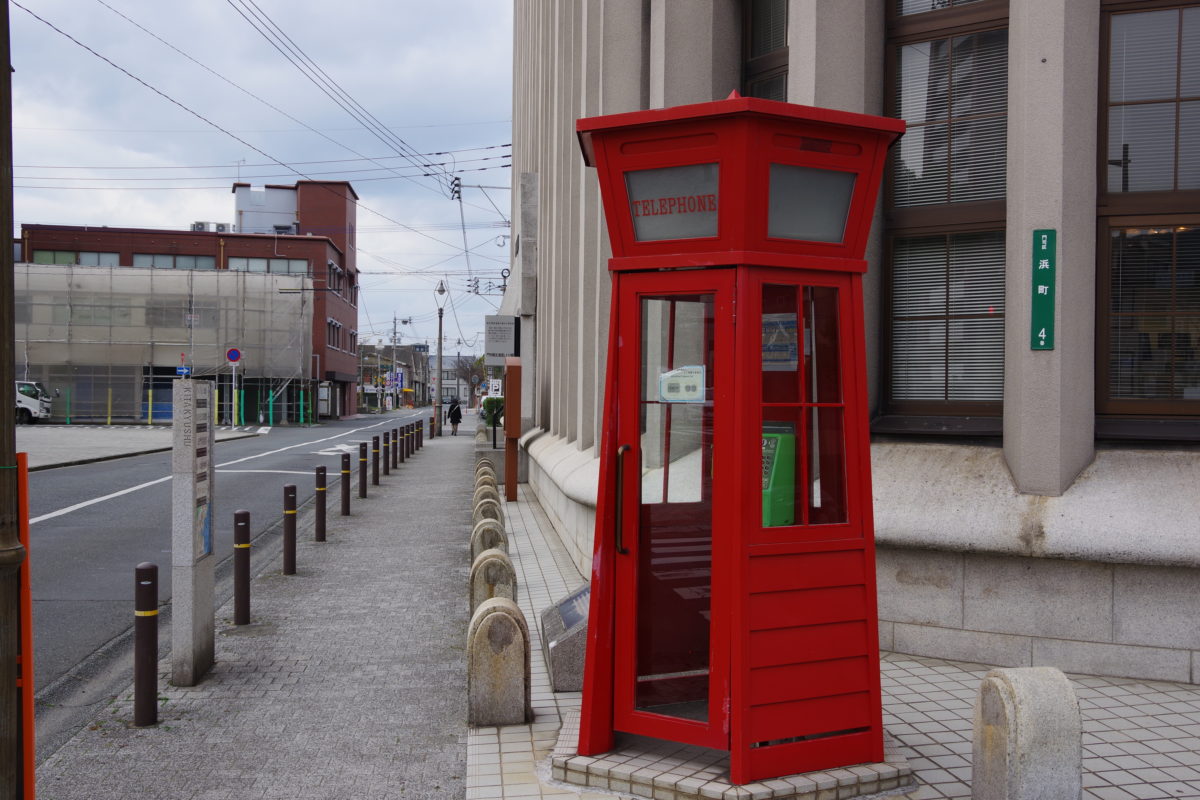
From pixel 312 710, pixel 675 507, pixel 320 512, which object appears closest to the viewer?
pixel 675 507

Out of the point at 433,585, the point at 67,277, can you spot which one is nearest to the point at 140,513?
the point at 433,585

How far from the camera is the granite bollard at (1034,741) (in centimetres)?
391

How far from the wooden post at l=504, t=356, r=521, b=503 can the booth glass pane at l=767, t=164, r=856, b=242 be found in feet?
43.5

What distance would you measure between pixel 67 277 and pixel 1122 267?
54983mm

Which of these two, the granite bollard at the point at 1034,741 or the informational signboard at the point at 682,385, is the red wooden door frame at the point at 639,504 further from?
the granite bollard at the point at 1034,741

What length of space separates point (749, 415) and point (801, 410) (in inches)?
12.2

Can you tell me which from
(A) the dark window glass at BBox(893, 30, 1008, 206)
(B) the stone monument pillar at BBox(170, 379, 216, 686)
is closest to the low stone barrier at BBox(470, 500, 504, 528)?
(B) the stone monument pillar at BBox(170, 379, 216, 686)

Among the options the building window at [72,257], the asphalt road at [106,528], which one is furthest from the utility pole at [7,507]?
the building window at [72,257]

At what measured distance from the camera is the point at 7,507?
11.4 feet

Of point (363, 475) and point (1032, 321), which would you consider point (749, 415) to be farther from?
point (363, 475)

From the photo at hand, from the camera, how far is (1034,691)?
13.1ft

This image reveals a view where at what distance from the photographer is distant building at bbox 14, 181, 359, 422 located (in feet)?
168

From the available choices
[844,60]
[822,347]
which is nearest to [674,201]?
[822,347]

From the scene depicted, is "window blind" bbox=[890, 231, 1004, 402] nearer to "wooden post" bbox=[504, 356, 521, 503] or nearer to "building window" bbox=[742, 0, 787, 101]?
"building window" bbox=[742, 0, 787, 101]
